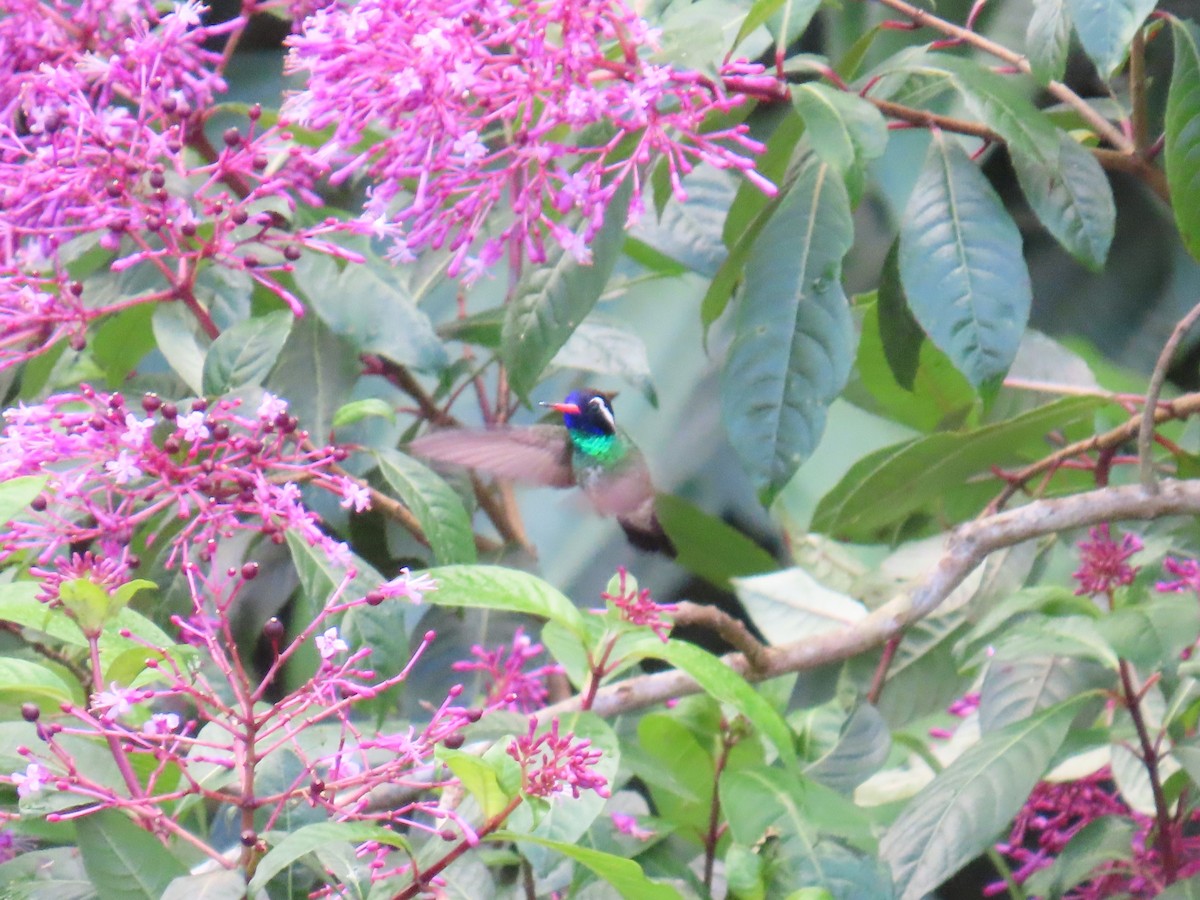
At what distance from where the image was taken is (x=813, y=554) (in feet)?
6.86

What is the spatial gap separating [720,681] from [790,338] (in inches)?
13.7

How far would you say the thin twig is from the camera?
1224 millimetres

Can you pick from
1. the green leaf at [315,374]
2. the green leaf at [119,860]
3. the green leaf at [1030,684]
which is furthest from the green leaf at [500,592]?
the green leaf at [1030,684]

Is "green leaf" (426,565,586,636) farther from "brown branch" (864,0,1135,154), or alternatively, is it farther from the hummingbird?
"brown branch" (864,0,1135,154)

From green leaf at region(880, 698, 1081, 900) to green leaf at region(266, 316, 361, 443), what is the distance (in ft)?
2.49

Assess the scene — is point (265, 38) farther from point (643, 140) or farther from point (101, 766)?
point (101, 766)

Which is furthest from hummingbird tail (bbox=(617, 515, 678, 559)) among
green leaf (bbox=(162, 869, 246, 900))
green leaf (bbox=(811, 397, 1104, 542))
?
green leaf (bbox=(162, 869, 246, 900))

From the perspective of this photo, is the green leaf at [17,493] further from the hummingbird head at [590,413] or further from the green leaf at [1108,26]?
the green leaf at [1108,26]

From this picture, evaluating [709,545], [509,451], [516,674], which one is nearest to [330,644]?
[516,674]

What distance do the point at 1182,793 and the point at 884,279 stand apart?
628 mm

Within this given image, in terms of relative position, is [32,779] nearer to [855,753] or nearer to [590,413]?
[855,753]

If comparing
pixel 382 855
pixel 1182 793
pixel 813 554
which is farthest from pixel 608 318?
pixel 382 855

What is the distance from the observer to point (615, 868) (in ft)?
2.74

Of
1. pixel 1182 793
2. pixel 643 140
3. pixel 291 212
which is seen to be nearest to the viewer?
Result: pixel 643 140
